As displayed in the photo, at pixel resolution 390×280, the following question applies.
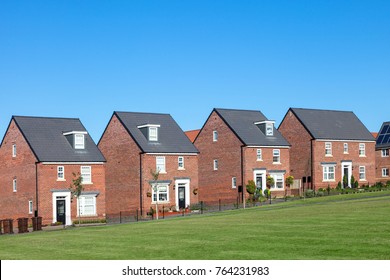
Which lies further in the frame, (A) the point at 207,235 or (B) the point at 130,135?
(B) the point at 130,135

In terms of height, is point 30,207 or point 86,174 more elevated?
point 86,174

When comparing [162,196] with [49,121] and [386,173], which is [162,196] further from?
[386,173]

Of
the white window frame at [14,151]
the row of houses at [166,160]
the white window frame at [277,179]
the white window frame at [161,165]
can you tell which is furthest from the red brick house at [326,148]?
the white window frame at [14,151]

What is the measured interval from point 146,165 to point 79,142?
23.1ft

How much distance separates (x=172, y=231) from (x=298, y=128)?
4836 cm

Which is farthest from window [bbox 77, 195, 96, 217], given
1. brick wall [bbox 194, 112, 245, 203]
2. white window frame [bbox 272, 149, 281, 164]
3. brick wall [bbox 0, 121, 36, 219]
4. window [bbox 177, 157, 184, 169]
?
white window frame [bbox 272, 149, 281, 164]

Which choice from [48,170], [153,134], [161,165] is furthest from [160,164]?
[48,170]

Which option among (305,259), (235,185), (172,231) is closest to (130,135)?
(235,185)

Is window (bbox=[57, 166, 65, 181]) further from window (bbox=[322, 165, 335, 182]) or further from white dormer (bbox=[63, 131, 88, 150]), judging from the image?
window (bbox=[322, 165, 335, 182])

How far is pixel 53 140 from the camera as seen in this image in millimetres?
66438

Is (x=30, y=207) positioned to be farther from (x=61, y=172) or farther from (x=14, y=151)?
(x=14, y=151)

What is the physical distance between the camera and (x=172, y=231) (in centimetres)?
3438

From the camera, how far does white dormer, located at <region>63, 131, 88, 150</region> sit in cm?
6694

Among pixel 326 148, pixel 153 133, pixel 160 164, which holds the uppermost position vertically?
pixel 153 133
